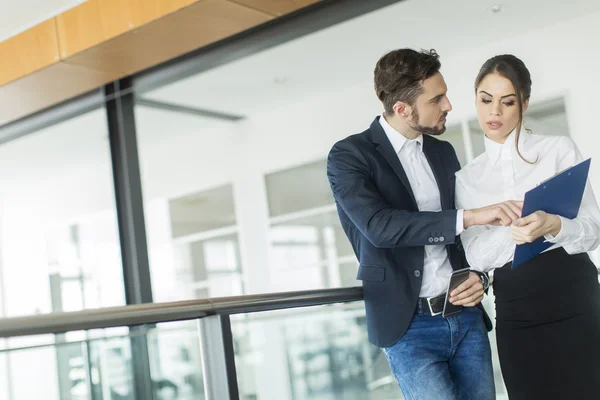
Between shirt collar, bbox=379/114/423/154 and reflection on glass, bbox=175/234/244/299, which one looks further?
reflection on glass, bbox=175/234/244/299

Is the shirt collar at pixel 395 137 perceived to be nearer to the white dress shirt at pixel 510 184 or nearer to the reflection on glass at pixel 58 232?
the white dress shirt at pixel 510 184

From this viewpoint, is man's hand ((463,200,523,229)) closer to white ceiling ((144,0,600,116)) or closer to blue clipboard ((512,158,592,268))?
blue clipboard ((512,158,592,268))

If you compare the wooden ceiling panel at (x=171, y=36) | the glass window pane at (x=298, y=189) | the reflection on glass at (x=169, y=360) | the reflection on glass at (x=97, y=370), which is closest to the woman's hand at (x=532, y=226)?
the reflection on glass at (x=97, y=370)

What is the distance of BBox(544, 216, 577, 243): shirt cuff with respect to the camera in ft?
6.31

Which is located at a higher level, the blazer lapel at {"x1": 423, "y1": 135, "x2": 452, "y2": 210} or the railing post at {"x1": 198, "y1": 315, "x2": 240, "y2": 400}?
the blazer lapel at {"x1": 423, "y1": 135, "x2": 452, "y2": 210}

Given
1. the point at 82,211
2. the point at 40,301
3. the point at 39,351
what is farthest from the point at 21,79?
the point at 40,301

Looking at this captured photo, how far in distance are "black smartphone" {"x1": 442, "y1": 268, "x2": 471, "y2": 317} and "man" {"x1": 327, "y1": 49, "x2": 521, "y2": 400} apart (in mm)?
15

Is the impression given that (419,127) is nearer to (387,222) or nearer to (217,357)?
(387,222)

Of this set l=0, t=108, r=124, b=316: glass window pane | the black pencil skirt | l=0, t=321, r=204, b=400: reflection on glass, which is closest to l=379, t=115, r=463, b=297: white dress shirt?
the black pencil skirt

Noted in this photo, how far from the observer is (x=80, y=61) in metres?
5.00

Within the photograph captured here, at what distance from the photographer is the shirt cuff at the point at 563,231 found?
192cm

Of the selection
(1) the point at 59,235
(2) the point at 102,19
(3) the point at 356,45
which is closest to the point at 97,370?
(2) the point at 102,19

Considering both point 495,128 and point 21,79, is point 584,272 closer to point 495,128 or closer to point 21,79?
point 495,128

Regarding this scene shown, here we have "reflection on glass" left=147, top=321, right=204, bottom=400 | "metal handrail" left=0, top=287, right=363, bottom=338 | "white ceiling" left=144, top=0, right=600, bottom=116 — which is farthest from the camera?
"white ceiling" left=144, top=0, right=600, bottom=116
